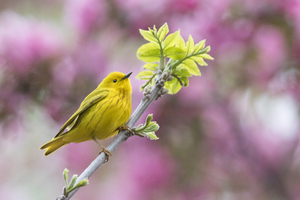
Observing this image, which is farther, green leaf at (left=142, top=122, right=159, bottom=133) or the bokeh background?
the bokeh background

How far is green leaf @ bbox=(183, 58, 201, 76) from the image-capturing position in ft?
1.57

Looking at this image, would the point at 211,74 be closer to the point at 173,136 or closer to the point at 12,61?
the point at 173,136

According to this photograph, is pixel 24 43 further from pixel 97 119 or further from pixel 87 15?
pixel 97 119

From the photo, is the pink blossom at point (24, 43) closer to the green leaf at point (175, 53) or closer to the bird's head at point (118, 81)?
the bird's head at point (118, 81)

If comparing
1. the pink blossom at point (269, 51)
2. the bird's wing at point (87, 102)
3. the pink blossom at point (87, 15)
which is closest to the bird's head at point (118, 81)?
the bird's wing at point (87, 102)

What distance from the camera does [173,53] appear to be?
0.47m

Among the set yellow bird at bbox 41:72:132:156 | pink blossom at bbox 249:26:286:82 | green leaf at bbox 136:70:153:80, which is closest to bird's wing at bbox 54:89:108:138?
yellow bird at bbox 41:72:132:156

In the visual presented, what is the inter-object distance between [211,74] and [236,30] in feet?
0.73

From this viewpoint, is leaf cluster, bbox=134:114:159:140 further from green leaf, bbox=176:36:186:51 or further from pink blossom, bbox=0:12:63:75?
pink blossom, bbox=0:12:63:75

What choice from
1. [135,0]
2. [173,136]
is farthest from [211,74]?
[135,0]

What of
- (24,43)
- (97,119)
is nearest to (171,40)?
(97,119)

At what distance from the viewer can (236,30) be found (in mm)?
1321

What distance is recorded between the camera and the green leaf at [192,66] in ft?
1.57

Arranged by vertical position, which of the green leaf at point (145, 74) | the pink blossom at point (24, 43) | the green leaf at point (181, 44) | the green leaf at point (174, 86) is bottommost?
the green leaf at point (174, 86)
